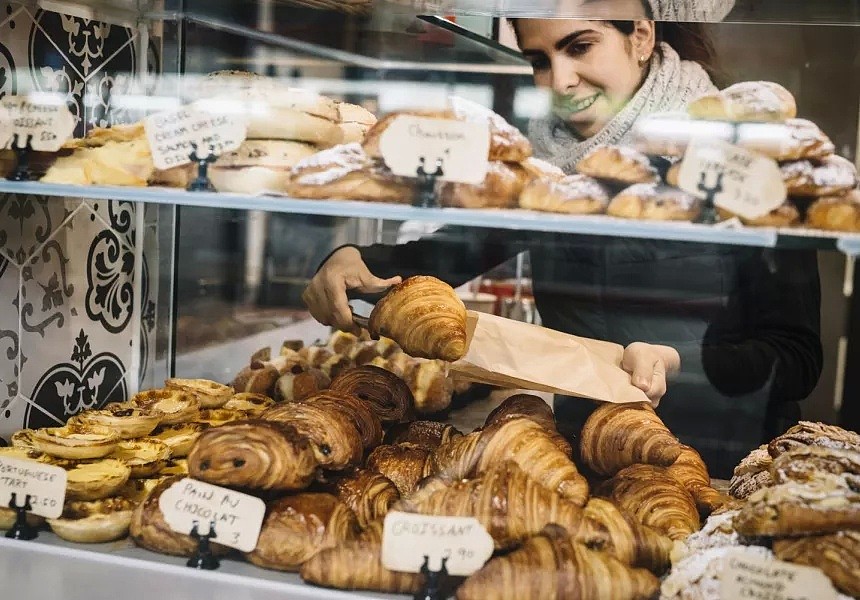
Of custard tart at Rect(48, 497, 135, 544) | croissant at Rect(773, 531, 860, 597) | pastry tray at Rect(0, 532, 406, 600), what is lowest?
pastry tray at Rect(0, 532, 406, 600)

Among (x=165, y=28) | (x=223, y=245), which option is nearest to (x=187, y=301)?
(x=223, y=245)

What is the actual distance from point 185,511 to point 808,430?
115 centimetres

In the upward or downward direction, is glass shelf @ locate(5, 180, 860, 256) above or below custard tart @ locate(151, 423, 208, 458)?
above

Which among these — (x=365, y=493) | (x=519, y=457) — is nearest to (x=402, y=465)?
(x=365, y=493)

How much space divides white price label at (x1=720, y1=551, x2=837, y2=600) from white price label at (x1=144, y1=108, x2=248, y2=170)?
3.57 ft

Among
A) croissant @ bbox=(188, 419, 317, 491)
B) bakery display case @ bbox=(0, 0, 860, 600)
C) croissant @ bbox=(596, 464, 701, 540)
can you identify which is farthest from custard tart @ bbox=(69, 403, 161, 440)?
croissant @ bbox=(596, 464, 701, 540)

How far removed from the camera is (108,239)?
232 cm

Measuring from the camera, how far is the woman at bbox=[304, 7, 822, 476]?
185cm

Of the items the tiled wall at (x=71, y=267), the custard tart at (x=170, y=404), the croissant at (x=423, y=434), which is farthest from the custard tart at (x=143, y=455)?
the croissant at (x=423, y=434)

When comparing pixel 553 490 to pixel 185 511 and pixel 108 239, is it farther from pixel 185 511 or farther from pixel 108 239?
pixel 108 239

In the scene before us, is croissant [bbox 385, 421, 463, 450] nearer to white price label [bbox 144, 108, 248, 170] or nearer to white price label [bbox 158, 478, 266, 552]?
white price label [bbox 158, 478, 266, 552]

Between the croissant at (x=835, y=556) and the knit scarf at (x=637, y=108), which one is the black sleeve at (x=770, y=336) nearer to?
the knit scarf at (x=637, y=108)

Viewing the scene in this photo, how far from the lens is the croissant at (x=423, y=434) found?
6.22ft

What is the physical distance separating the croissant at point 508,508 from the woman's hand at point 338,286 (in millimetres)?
676
